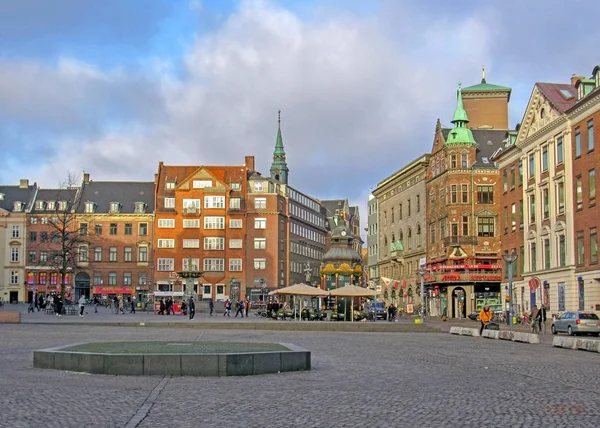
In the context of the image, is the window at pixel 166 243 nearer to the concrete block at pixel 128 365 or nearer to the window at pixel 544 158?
the window at pixel 544 158

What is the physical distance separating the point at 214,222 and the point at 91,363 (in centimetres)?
10618

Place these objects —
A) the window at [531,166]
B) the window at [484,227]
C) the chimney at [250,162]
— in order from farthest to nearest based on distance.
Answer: the chimney at [250,162] → the window at [484,227] → the window at [531,166]

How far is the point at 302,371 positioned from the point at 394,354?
7.87m

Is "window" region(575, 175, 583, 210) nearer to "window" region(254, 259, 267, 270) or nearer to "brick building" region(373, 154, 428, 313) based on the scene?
"brick building" region(373, 154, 428, 313)

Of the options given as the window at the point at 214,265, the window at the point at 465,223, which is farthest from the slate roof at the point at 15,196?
the window at the point at 465,223

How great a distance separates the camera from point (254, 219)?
12775cm

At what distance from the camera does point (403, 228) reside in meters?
109

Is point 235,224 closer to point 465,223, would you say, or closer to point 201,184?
point 201,184

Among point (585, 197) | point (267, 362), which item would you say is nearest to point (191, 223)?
point (585, 197)

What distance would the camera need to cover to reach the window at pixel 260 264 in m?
127

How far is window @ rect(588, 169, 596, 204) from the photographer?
56103 mm

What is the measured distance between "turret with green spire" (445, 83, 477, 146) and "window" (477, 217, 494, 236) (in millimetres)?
7412

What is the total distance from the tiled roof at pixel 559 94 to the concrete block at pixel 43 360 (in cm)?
4791

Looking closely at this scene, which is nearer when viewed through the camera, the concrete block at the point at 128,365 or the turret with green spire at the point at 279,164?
the concrete block at the point at 128,365
